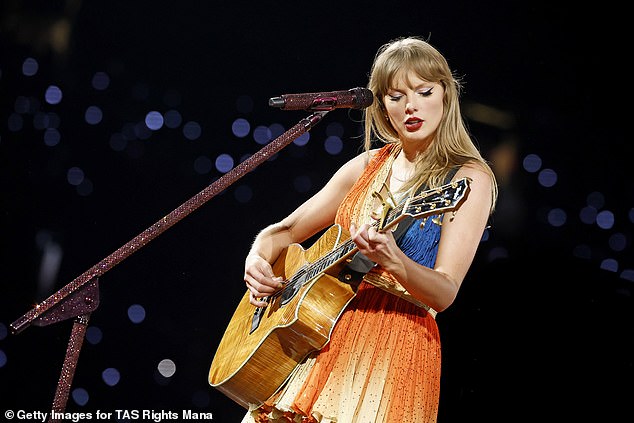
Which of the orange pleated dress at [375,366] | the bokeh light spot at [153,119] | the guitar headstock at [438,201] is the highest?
the guitar headstock at [438,201]

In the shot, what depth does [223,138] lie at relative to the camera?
3857 mm

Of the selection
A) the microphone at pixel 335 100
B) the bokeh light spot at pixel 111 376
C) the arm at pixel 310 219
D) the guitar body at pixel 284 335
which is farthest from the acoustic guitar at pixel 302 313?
the bokeh light spot at pixel 111 376

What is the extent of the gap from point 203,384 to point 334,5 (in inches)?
81.1

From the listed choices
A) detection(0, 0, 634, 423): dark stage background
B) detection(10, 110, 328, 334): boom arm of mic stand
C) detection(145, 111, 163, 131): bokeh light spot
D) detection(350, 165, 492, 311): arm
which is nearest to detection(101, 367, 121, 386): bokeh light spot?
detection(0, 0, 634, 423): dark stage background

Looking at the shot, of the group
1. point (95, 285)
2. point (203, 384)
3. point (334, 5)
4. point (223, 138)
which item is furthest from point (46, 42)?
point (95, 285)

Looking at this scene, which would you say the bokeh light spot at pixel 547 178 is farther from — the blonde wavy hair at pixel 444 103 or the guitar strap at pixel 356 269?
the guitar strap at pixel 356 269

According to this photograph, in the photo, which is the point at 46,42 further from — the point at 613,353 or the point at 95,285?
the point at 613,353

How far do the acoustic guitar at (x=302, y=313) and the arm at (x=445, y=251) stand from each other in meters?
0.08

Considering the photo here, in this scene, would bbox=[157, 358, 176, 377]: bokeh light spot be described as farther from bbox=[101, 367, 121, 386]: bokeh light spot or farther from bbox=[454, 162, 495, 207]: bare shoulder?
bbox=[454, 162, 495, 207]: bare shoulder

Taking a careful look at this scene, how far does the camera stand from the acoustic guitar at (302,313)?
5.90 ft

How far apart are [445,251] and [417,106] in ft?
1.62

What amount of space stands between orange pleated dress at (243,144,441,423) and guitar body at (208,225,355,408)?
43 mm

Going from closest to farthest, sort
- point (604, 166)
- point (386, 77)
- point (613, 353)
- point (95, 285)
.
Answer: point (95, 285), point (386, 77), point (613, 353), point (604, 166)

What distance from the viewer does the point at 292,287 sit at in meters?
2.16
